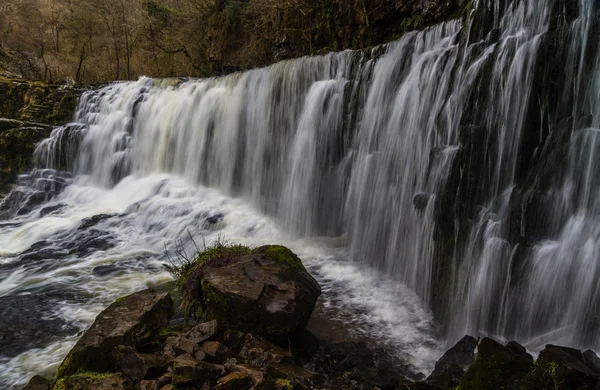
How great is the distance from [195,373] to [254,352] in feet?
2.10

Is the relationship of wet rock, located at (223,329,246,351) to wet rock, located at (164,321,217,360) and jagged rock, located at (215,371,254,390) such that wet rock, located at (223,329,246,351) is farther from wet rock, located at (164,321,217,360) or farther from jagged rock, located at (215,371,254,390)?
jagged rock, located at (215,371,254,390)

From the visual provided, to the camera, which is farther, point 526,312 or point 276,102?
point 276,102

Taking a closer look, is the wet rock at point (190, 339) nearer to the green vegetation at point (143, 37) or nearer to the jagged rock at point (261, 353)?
the jagged rock at point (261, 353)

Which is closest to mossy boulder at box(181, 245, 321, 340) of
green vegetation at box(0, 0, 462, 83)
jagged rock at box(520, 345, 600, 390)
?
jagged rock at box(520, 345, 600, 390)

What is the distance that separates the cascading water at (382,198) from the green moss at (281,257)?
3.36 feet

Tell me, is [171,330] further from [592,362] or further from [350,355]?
[592,362]

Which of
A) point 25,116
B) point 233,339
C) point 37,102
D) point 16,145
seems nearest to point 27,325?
point 233,339

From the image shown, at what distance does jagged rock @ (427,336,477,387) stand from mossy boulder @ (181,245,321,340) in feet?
4.78

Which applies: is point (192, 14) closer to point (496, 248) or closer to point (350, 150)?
point (350, 150)

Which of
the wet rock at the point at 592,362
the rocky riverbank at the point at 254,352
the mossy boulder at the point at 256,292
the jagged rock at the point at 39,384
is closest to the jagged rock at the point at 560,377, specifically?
the rocky riverbank at the point at 254,352

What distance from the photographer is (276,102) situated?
10.6m

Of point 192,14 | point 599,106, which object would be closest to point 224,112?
point 599,106

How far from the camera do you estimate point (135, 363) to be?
3.40 meters

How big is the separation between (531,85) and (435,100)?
191cm
